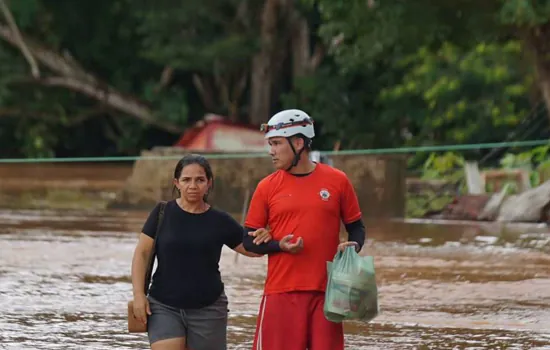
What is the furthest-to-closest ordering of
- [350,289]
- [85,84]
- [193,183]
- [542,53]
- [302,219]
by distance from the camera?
[85,84], [542,53], [193,183], [302,219], [350,289]

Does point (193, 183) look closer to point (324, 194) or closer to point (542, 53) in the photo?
point (324, 194)

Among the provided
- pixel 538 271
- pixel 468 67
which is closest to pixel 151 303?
pixel 538 271

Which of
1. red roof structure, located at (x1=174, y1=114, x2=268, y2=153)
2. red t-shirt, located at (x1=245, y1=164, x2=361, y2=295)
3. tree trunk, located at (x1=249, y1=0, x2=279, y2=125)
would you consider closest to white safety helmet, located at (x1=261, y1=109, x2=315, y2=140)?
red t-shirt, located at (x1=245, y1=164, x2=361, y2=295)

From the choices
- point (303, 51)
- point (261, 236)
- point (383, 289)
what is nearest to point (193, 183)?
point (261, 236)

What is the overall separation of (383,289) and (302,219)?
5.88 meters

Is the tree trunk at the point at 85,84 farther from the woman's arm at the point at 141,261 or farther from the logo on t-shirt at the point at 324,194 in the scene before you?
the logo on t-shirt at the point at 324,194

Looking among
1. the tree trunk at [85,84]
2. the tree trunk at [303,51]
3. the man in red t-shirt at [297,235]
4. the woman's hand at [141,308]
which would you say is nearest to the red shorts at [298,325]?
the man in red t-shirt at [297,235]

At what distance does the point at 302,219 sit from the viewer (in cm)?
649

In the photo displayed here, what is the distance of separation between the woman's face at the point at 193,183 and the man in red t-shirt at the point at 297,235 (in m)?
0.26

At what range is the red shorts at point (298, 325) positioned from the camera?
21.1 ft

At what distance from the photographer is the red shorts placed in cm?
643

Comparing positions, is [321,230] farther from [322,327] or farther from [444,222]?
[444,222]

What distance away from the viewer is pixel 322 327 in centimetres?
643

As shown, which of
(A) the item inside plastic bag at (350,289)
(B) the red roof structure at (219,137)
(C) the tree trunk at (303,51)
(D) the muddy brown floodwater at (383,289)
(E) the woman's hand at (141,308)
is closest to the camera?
(A) the item inside plastic bag at (350,289)
